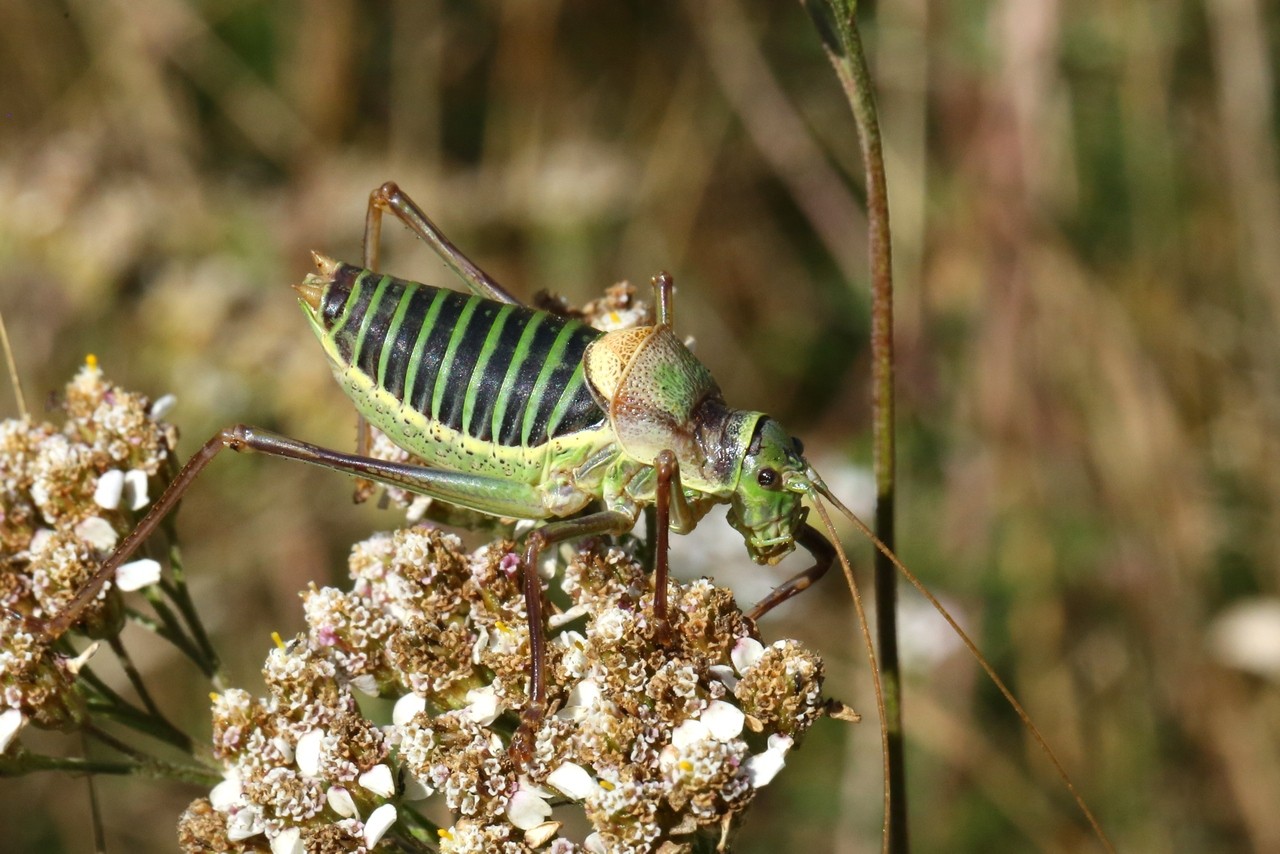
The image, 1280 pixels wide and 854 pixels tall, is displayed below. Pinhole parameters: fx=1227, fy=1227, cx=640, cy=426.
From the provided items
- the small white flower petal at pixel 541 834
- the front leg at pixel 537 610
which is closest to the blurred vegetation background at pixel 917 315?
the front leg at pixel 537 610

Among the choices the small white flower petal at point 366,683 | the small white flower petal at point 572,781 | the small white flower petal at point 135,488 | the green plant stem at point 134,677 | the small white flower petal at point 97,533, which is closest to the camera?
the small white flower petal at point 572,781

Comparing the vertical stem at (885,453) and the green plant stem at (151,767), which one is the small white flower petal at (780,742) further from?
the green plant stem at (151,767)

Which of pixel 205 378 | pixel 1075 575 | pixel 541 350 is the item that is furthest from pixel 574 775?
pixel 1075 575

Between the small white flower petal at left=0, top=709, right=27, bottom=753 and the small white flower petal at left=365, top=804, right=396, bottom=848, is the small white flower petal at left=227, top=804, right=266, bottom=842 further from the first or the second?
the small white flower petal at left=0, top=709, right=27, bottom=753

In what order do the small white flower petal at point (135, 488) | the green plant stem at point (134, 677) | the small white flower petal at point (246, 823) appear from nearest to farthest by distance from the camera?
the small white flower petal at point (246, 823) → the green plant stem at point (134, 677) → the small white flower petal at point (135, 488)

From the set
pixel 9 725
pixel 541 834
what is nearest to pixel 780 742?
pixel 541 834

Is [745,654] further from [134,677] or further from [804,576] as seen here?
[134,677]
